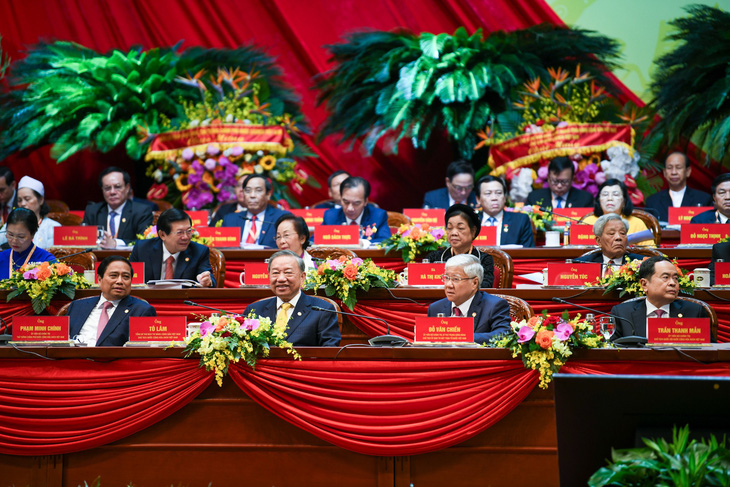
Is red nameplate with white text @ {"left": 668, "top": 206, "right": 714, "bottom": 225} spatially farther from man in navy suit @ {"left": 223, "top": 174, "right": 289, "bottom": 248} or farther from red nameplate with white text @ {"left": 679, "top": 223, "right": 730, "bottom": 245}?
man in navy suit @ {"left": 223, "top": 174, "right": 289, "bottom": 248}

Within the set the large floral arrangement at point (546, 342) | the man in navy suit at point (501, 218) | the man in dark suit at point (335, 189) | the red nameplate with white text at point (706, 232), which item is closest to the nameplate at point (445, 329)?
the large floral arrangement at point (546, 342)

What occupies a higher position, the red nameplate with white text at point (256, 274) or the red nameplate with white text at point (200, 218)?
the red nameplate with white text at point (200, 218)

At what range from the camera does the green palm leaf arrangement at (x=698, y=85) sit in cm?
631

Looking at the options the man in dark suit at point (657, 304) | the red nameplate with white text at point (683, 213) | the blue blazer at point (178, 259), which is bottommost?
the man in dark suit at point (657, 304)

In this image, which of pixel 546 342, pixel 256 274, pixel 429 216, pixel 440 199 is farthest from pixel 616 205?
pixel 546 342

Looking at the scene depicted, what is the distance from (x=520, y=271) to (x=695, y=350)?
1995 millimetres

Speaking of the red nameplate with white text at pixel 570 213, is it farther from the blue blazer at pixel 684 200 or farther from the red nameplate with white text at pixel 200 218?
the red nameplate with white text at pixel 200 218

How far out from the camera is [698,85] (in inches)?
255

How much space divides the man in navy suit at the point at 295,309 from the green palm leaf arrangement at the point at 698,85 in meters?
3.94

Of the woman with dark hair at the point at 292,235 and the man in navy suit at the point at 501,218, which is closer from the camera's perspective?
the woman with dark hair at the point at 292,235

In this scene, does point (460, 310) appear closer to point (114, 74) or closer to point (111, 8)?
point (114, 74)

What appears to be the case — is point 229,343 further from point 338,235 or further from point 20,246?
point 20,246

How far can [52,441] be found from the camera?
313 cm

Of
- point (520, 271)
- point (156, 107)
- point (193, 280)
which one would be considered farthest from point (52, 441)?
point (156, 107)
